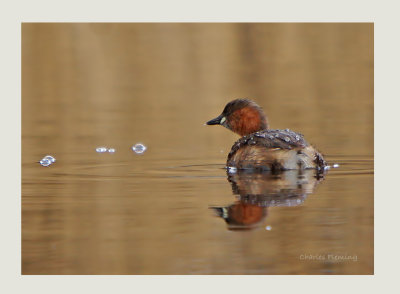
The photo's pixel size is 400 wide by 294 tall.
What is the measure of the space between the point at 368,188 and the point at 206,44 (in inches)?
408

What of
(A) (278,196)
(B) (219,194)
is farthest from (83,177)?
(A) (278,196)

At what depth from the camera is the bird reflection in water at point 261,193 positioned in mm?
6754

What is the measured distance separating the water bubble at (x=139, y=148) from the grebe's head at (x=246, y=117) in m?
1.13

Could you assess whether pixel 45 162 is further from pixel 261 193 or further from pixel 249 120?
pixel 261 193

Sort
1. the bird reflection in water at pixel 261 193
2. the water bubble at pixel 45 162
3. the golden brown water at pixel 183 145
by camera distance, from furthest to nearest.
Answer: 1. the water bubble at pixel 45 162
2. the bird reflection in water at pixel 261 193
3. the golden brown water at pixel 183 145

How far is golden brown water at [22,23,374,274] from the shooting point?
238 inches

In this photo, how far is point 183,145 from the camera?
422 inches

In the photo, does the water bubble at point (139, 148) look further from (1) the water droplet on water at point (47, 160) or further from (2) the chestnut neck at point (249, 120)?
(2) the chestnut neck at point (249, 120)

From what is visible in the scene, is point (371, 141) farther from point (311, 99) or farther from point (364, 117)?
point (311, 99)

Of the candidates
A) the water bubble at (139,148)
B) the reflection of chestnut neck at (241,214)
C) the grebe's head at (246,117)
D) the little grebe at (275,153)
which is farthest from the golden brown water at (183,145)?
the grebe's head at (246,117)

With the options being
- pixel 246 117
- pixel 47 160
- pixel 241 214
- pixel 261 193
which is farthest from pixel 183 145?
pixel 241 214

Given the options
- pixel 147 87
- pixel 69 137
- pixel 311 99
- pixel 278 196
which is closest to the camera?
pixel 278 196

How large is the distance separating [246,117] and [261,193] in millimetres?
2344

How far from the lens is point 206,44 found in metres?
17.9
